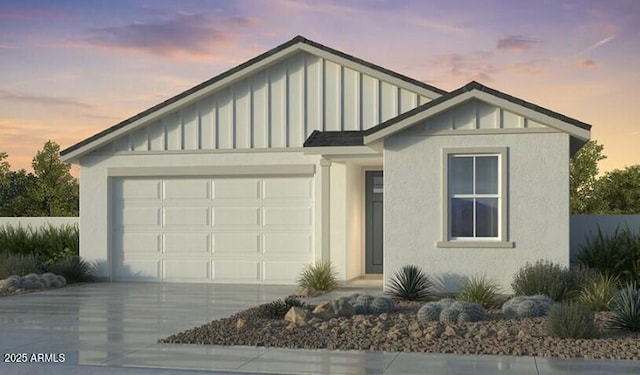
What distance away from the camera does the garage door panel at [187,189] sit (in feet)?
66.3

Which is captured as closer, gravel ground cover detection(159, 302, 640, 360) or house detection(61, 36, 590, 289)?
gravel ground cover detection(159, 302, 640, 360)

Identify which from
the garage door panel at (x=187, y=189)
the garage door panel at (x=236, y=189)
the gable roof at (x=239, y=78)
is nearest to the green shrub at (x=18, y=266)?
the gable roof at (x=239, y=78)

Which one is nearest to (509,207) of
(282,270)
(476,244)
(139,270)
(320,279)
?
(476,244)

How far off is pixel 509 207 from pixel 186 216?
8.02 m

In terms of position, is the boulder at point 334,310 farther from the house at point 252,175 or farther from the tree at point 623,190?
the tree at point 623,190

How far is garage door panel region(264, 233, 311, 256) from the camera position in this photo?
19531 mm

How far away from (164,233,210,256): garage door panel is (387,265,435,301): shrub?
18.7 feet

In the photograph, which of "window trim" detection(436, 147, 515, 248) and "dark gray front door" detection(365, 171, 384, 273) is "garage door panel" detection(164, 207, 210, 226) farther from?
"window trim" detection(436, 147, 515, 248)

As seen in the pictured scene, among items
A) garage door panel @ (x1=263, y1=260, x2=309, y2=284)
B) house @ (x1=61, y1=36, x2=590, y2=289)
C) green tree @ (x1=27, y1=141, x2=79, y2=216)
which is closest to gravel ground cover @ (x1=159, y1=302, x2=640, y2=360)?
house @ (x1=61, y1=36, x2=590, y2=289)

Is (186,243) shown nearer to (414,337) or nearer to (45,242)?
(45,242)

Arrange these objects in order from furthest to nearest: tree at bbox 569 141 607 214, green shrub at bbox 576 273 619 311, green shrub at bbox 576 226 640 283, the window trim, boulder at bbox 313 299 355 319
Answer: tree at bbox 569 141 607 214
green shrub at bbox 576 226 640 283
the window trim
green shrub at bbox 576 273 619 311
boulder at bbox 313 299 355 319

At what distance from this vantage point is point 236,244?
20.0m

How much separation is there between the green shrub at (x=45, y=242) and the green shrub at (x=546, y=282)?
12336 mm

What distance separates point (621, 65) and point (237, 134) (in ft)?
36.1
